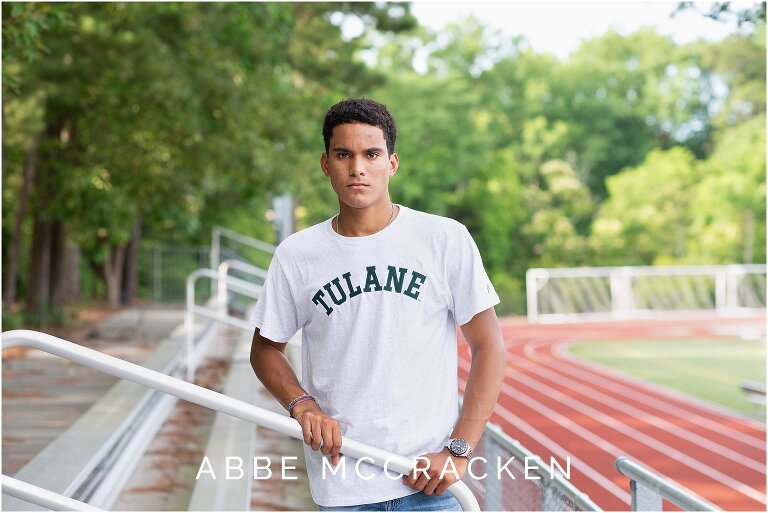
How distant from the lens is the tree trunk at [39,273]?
1617 centimetres

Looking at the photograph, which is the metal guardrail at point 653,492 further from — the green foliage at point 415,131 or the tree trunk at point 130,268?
the tree trunk at point 130,268

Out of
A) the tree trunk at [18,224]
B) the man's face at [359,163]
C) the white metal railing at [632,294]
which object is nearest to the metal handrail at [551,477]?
the man's face at [359,163]

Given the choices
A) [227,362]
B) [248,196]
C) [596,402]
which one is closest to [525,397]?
[596,402]

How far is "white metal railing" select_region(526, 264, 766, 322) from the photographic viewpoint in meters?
28.8

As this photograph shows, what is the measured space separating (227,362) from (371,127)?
33.4 ft

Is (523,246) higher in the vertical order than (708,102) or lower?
lower

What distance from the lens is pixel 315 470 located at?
2264mm

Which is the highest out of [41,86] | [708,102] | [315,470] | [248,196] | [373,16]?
[708,102]

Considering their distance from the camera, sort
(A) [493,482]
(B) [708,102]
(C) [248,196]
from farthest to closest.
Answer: (B) [708,102], (C) [248,196], (A) [493,482]

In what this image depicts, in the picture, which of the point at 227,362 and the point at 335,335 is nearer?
the point at 335,335

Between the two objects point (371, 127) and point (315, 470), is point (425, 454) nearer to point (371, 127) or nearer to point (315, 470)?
point (315, 470)

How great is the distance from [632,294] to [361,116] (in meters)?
27.7

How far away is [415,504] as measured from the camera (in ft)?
7.32

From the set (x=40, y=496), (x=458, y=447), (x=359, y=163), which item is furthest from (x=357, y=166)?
(x=40, y=496)
